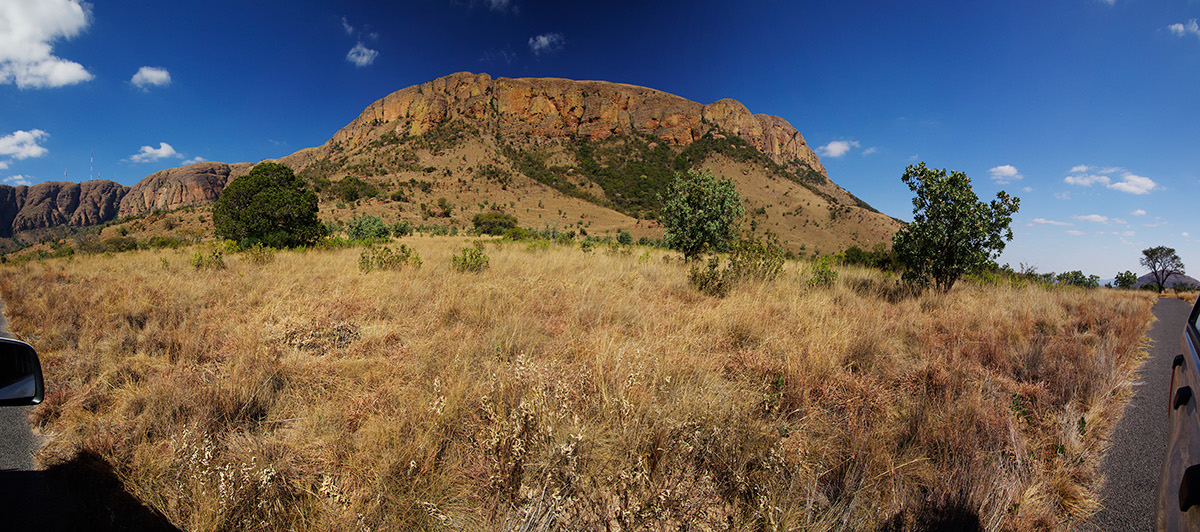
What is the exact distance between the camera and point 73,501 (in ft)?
6.68

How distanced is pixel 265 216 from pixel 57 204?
510 ft

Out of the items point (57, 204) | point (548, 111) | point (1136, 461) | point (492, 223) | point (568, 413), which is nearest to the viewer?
point (568, 413)

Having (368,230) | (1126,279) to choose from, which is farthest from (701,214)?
(1126,279)

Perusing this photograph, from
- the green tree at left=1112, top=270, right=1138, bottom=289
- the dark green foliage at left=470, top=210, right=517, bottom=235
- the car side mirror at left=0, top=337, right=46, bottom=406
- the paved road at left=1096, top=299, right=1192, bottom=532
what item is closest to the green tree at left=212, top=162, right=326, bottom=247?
the car side mirror at left=0, top=337, right=46, bottom=406

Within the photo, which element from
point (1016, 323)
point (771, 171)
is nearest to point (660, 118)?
point (771, 171)

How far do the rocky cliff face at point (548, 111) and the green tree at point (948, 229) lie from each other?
92.4 meters

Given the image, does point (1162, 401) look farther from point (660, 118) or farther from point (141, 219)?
point (660, 118)

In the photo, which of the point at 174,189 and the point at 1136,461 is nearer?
the point at 1136,461

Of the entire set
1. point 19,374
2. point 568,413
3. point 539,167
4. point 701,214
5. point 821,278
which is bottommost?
point 568,413

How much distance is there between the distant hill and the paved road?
36.6 metres

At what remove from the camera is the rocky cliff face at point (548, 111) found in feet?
308

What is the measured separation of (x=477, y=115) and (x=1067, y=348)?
339ft

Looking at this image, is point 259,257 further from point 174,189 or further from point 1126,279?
point 174,189

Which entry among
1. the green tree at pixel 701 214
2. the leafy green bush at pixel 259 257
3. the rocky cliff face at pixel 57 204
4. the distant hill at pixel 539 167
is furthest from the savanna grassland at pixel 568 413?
the rocky cliff face at pixel 57 204
